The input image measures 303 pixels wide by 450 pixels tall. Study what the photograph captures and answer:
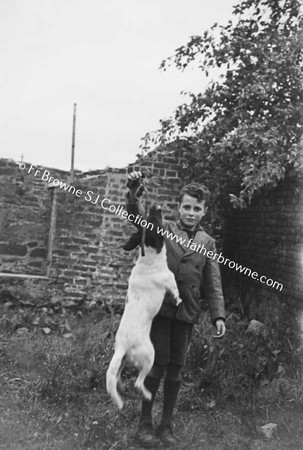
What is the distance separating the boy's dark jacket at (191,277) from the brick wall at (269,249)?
209 centimetres

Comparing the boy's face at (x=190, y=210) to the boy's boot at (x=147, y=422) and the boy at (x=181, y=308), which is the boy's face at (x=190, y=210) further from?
the boy's boot at (x=147, y=422)

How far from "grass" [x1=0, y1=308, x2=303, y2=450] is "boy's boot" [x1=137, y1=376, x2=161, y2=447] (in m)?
0.08

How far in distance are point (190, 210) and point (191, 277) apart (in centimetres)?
43

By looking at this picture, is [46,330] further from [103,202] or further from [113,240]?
[103,202]

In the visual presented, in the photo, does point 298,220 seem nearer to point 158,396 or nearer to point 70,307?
point 158,396

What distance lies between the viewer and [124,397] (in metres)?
3.95

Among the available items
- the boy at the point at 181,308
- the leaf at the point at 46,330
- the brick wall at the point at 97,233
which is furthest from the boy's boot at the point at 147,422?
the brick wall at the point at 97,233

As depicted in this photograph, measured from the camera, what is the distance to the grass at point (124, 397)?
11.0 ft

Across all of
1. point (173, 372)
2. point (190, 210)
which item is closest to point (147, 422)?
point (173, 372)

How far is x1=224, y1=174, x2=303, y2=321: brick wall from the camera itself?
536 centimetres

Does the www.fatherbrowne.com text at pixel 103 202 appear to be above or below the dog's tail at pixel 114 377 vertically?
above

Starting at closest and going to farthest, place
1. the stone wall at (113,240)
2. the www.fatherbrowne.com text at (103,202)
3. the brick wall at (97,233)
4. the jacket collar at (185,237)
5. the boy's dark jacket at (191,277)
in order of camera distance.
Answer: the boy's dark jacket at (191,277)
the jacket collar at (185,237)
the www.fatherbrowne.com text at (103,202)
the stone wall at (113,240)
the brick wall at (97,233)

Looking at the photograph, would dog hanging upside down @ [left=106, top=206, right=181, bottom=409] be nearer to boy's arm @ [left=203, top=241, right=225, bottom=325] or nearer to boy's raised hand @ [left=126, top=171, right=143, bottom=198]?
boy's raised hand @ [left=126, top=171, right=143, bottom=198]

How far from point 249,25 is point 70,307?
13.4 ft
